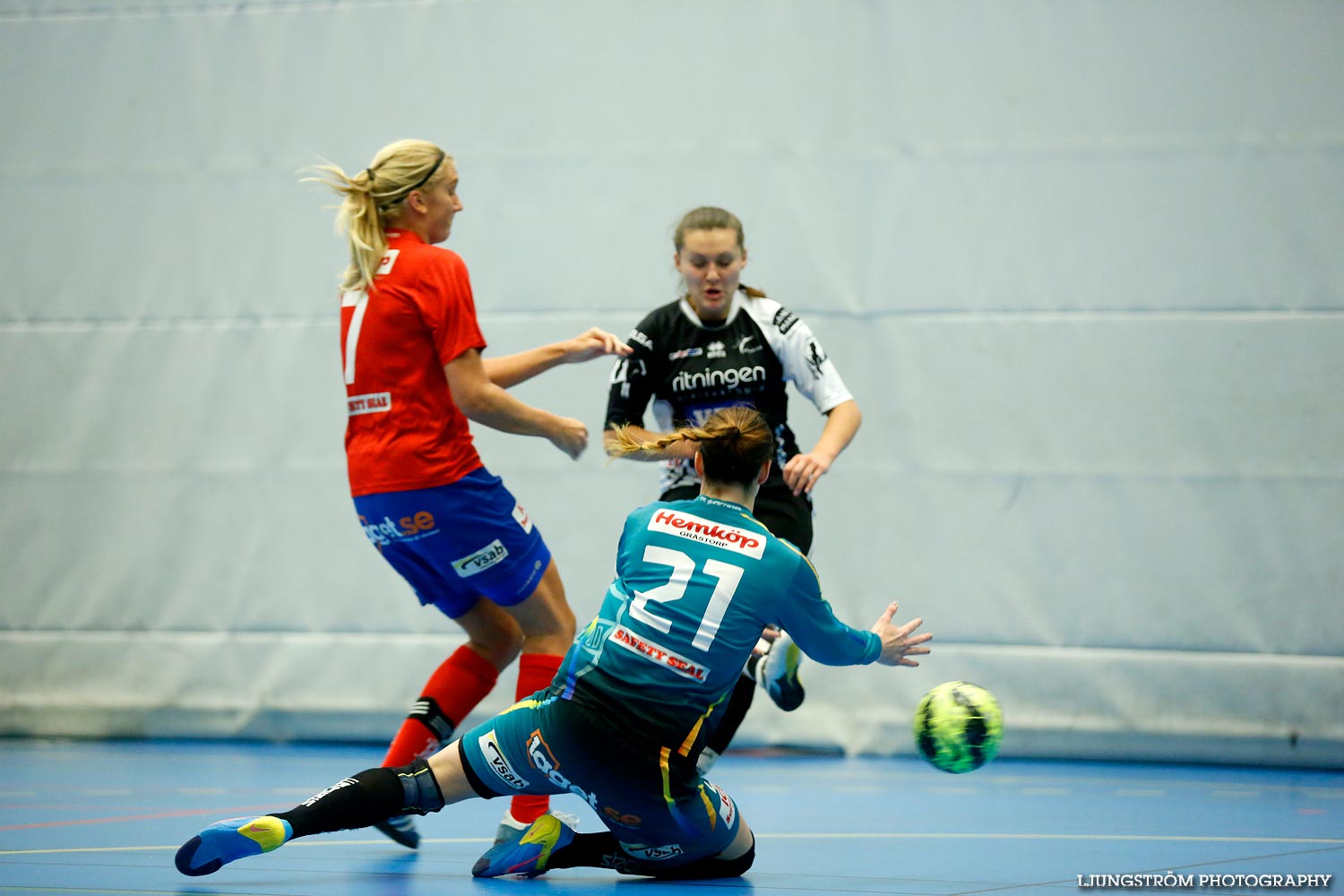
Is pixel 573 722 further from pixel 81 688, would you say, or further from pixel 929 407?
pixel 81 688

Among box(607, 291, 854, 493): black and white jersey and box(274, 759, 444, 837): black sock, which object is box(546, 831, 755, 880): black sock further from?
box(607, 291, 854, 493): black and white jersey

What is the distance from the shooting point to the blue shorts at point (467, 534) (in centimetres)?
389

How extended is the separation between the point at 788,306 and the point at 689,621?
3491 millimetres

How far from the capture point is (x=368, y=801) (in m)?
3.31

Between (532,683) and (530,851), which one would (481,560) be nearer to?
(532,683)

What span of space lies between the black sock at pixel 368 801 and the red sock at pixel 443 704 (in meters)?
0.61

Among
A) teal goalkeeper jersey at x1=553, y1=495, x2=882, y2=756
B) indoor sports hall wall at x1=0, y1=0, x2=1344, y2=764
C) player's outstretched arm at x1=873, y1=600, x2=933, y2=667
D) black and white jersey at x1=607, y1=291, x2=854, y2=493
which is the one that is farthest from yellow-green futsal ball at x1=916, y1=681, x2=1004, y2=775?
indoor sports hall wall at x1=0, y1=0, x2=1344, y2=764

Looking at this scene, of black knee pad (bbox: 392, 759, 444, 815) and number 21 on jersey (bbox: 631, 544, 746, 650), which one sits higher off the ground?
number 21 on jersey (bbox: 631, 544, 746, 650)

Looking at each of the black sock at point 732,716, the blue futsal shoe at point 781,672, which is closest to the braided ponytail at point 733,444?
the black sock at point 732,716

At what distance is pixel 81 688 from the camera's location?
7090 mm

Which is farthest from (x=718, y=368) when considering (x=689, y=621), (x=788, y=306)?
(x=788, y=306)

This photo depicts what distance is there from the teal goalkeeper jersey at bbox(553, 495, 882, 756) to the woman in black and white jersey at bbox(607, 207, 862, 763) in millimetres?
1155

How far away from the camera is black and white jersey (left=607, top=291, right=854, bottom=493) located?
4.56 metres

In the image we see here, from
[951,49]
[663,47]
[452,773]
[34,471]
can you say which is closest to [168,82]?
[34,471]
